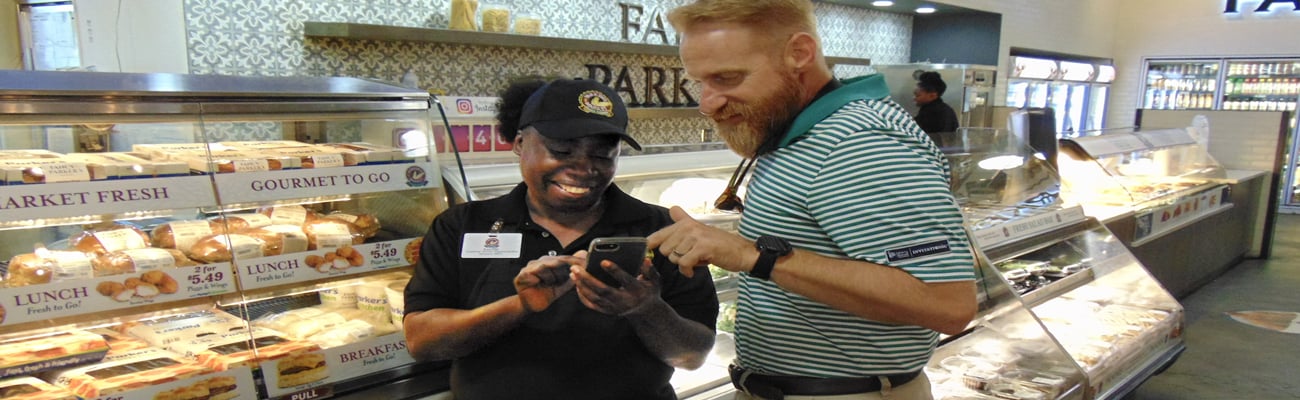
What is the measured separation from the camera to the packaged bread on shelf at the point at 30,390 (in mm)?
1577

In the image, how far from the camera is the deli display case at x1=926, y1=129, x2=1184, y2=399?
305 cm

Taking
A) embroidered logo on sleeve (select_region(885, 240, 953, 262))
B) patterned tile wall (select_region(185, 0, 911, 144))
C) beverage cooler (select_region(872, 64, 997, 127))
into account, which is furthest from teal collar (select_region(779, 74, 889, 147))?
beverage cooler (select_region(872, 64, 997, 127))

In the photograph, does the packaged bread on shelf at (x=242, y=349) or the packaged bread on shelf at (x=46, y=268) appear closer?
the packaged bread on shelf at (x=46, y=268)

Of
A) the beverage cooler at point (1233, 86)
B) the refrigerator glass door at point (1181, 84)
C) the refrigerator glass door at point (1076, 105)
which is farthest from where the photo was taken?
the refrigerator glass door at point (1076, 105)

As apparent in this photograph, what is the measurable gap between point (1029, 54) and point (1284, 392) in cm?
757

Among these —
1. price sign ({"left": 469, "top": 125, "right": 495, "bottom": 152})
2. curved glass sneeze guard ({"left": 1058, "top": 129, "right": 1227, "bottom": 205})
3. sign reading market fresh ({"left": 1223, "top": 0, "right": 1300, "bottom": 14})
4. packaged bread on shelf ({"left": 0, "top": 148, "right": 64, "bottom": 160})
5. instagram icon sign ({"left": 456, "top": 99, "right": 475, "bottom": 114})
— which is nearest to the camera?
packaged bread on shelf ({"left": 0, "top": 148, "right": 64, "bottom": 160})

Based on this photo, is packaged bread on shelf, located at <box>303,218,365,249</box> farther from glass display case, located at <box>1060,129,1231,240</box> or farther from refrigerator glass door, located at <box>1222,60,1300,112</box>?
refrigerator glass door, located at <box>1222,60,1300,112</box>

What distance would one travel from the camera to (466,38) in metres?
5.65

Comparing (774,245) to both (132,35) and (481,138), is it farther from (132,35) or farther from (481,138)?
(132,35)

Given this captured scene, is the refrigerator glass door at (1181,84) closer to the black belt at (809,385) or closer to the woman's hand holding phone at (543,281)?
the black belt at (809,385)

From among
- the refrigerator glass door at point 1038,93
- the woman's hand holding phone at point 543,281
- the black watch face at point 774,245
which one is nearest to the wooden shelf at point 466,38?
the woman's hand holding phone at point 543,281

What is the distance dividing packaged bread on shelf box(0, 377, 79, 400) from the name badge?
817mm

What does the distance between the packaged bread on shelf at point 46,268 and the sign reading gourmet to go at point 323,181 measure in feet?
0.99

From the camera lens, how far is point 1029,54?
36.7 ft
